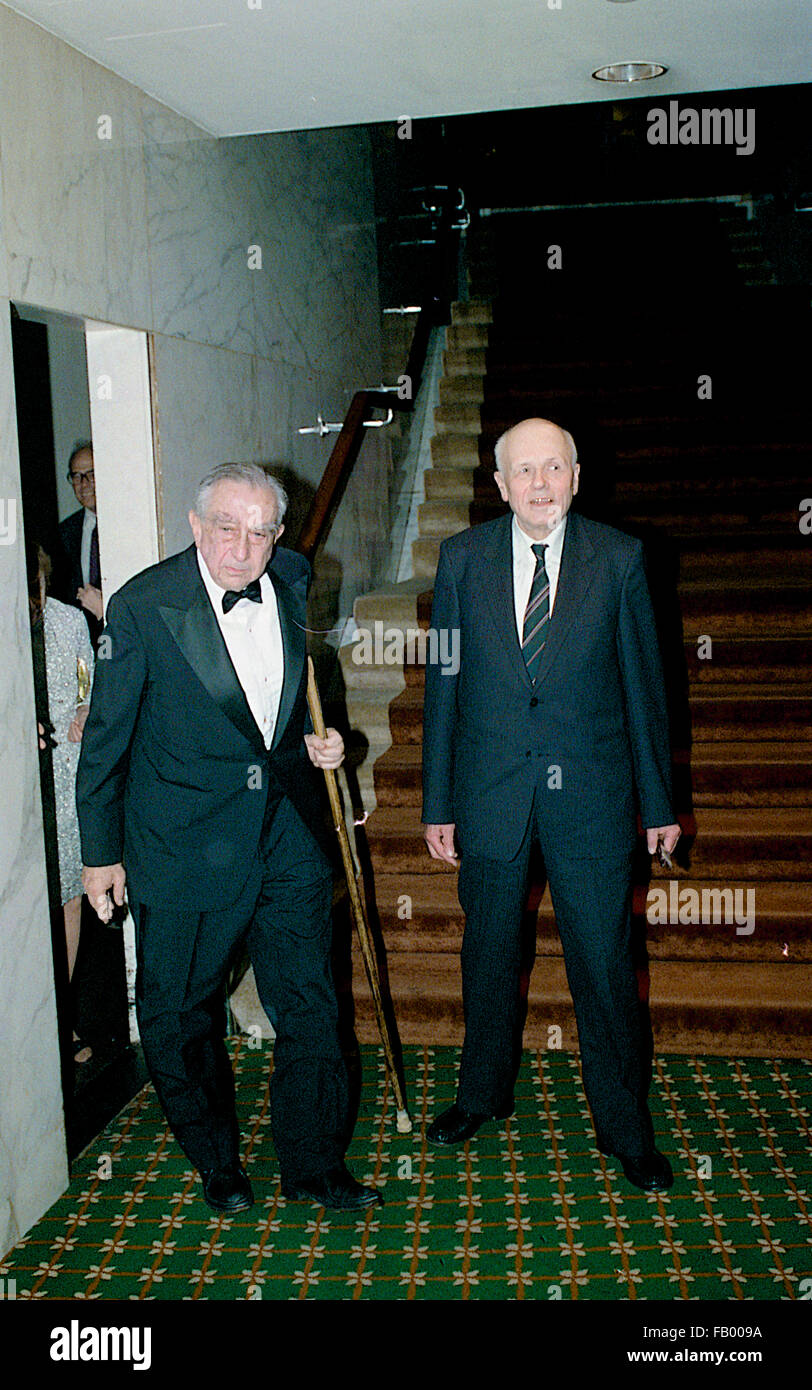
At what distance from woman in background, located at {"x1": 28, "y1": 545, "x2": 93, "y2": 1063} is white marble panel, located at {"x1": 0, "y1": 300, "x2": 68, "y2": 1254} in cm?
69

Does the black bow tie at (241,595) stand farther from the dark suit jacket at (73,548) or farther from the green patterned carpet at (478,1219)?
the dark suit jacket at (73,548)

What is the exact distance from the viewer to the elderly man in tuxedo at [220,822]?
9.20 ft

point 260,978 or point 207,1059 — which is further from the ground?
point 260,978

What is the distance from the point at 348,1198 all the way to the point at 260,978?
0.58 metres

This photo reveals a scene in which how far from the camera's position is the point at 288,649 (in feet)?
Result: 9.70

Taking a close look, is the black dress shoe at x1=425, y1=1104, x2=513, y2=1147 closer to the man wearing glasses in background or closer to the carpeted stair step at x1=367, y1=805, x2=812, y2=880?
the carpeted stair step at x1=367, y1=805, x2=812, y2=880

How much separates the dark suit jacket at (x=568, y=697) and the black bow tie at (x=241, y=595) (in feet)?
1.66

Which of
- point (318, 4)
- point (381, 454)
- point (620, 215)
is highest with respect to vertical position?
point (620, 215)

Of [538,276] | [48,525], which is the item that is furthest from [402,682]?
[538,276]

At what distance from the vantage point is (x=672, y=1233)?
290 cm

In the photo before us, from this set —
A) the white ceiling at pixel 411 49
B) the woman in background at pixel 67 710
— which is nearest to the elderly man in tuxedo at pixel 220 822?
the woman in background at pixel 67 710

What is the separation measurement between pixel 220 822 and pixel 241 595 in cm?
54

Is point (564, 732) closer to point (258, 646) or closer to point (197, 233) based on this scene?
point (258, 646)

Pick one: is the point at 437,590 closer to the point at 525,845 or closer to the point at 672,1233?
the point at 525,845
